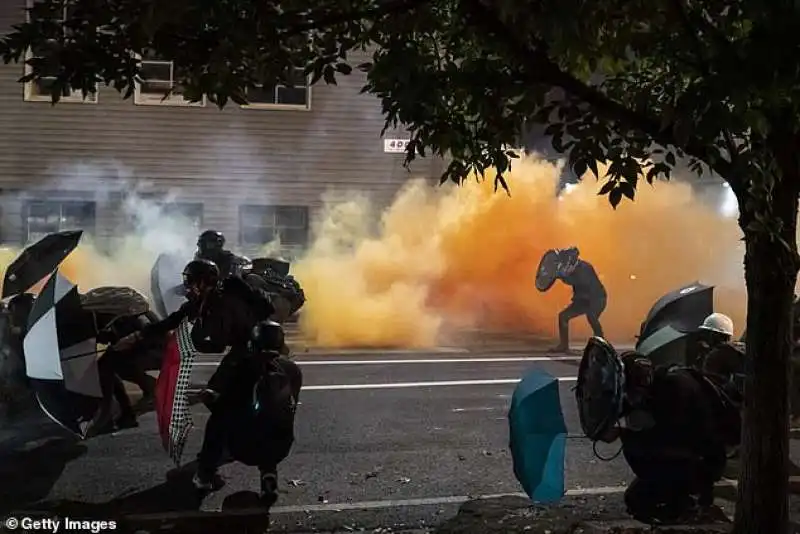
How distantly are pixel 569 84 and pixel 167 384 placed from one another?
3.27 metres

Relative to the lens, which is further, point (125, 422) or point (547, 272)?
point (547, 272)

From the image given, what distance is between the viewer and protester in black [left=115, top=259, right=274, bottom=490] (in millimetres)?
5305

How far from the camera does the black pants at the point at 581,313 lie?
39.2ft

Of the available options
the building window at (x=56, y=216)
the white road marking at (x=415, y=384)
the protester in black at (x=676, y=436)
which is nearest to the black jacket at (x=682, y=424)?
the protester in black at (x=676, y=436)

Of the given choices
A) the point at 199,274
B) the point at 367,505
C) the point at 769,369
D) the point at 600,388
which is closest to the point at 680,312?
the point at 600,388

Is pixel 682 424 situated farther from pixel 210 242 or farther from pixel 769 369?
pixel 210 242

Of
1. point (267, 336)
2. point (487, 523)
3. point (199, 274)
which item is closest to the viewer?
point (487, 523)

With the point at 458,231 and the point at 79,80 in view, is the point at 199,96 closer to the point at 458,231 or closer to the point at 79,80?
the point at 79,80

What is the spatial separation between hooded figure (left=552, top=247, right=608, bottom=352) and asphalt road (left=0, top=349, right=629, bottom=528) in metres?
2.68

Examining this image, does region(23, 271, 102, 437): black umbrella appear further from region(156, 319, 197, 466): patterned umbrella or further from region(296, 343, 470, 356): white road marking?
region(296, 343, 470, 356): white road marking

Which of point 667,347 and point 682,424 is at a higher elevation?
point 667,347

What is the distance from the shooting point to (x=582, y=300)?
1214 cm

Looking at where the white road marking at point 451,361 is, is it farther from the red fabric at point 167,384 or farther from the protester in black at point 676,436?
the protester in black at point 676,436

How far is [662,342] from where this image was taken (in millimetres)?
6441
